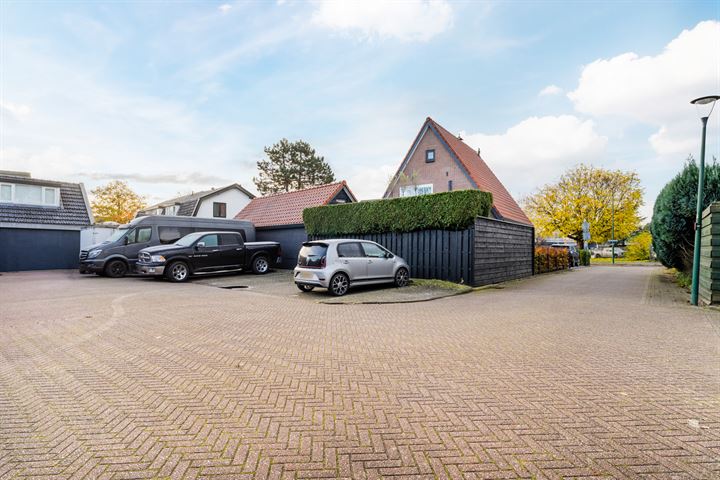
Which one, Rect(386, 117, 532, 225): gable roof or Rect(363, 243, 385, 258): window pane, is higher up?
Rect(386, 117, 532, 225): gable roof

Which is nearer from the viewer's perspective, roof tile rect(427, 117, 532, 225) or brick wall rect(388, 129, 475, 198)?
roof tile rect(427, 117, 532, 225)

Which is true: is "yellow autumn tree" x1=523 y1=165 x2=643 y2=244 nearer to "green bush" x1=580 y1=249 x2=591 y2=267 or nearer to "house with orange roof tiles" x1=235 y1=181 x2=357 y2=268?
"green bush" x1=580 y1=249 x2=591 y2=267

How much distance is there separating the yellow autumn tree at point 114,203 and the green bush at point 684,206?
53127mm

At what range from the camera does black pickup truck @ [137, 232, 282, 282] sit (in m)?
14.7

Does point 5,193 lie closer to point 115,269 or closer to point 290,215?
point 115,269

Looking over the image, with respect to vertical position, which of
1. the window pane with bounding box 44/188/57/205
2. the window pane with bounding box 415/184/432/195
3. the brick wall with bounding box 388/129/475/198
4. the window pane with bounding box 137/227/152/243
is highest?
the brick wall with bounding box 388/129/475/198

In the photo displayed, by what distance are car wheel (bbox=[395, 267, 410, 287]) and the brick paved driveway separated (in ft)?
16.9

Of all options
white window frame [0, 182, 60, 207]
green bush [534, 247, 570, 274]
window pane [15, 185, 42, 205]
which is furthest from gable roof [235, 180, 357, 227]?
window pane [15, 185, 42, 205]

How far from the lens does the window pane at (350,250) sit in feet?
37.0

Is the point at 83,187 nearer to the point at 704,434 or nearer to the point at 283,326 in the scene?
the point at 283,326

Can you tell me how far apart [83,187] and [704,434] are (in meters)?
30.7

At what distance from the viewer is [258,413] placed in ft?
10.9

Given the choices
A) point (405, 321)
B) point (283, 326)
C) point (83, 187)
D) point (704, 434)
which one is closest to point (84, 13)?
point (283, 326)

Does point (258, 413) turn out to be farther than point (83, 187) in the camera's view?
No
